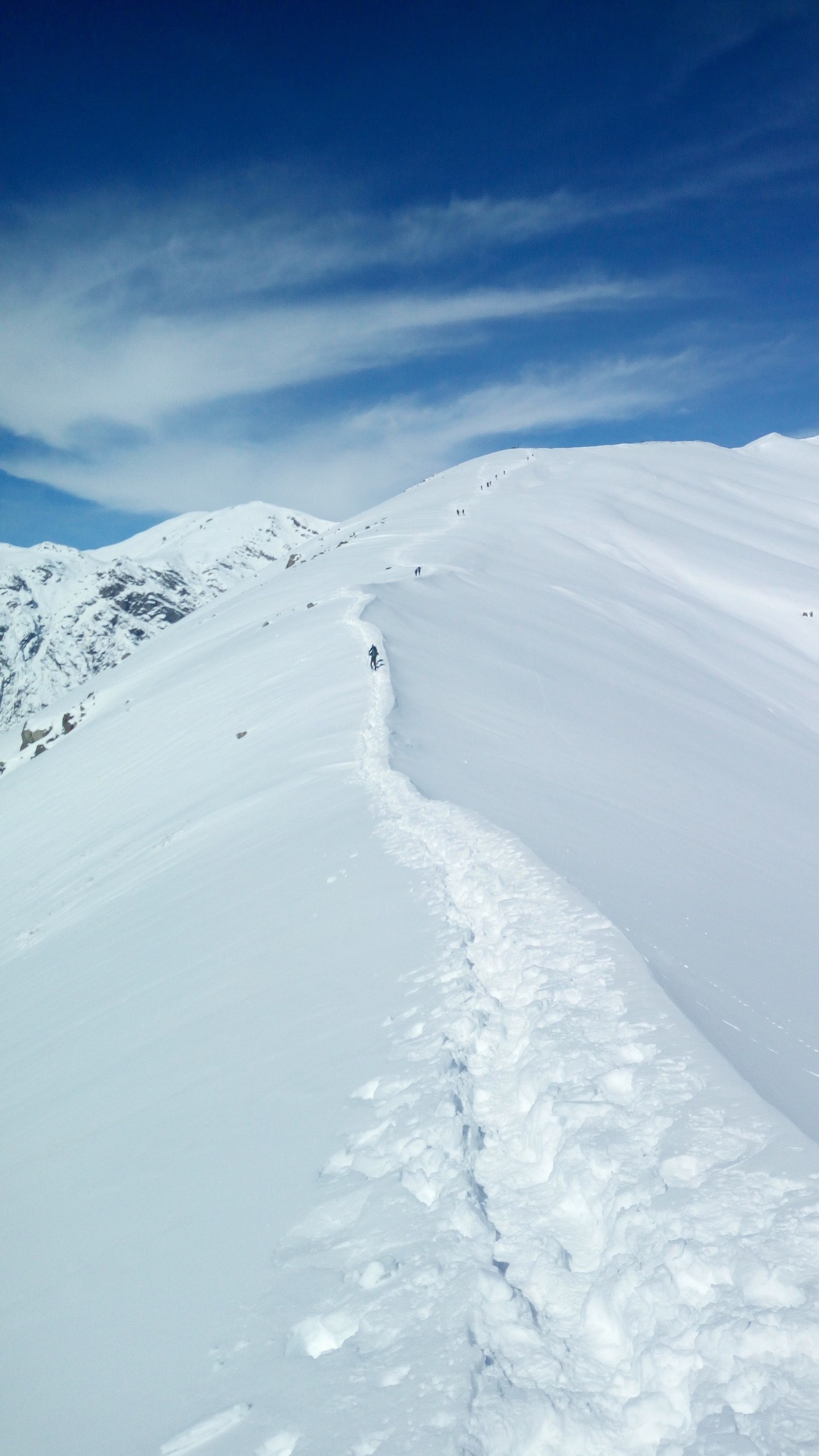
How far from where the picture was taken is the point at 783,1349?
3.28 meters

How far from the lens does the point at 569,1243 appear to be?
4.20m

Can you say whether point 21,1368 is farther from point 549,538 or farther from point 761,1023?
point 549,538

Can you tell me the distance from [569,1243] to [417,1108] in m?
1.30

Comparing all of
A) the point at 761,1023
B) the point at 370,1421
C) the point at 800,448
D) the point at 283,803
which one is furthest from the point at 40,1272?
the point at 800,448

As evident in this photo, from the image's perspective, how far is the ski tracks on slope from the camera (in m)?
3.27

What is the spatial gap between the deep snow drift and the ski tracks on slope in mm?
17

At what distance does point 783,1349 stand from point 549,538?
1576 inches

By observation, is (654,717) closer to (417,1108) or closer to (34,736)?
(417,1108)

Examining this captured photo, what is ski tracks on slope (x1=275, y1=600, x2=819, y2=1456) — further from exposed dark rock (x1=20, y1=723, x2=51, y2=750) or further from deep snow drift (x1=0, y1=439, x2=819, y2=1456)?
exposed dark rock (x1=20, y1=723, x2=51, y2=750)

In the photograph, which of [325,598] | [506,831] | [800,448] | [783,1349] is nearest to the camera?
[783,1349]

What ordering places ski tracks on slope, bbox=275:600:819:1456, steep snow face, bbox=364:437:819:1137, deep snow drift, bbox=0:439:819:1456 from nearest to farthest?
ski tracks on slope, bbox=275:600:819:1456 < deep snow drift, bbox=0:439:819:1456 < steep snow face, bbox=364:437:819:1137

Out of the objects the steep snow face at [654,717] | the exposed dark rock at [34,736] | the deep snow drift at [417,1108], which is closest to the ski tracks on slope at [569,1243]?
the deep snow drift at [417,1108]

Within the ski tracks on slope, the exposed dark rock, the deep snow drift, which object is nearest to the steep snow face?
the deep snow drift

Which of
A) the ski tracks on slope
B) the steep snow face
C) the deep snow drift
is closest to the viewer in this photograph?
the ski tracks on slope
